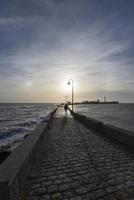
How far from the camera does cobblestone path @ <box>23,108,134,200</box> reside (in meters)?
3.84

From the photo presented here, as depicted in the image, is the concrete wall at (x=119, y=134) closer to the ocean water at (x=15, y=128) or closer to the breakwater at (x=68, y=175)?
the breakwater at (x=68, y=175)

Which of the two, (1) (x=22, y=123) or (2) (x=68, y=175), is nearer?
(2) (x=68, y=175)

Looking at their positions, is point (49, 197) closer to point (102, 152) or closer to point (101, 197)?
point (101, 197)

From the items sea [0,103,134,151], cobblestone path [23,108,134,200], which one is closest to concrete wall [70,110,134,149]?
cobblestone path [23,108,134,200]

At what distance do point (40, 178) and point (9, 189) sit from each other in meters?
1.64

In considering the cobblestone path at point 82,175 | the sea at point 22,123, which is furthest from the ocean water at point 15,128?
the cobblestone path at point 82,175

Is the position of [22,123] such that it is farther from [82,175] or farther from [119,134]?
[82,175]

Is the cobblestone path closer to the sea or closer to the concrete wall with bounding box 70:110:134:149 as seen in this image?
the concrete wall with bounding box 70:110:134:149

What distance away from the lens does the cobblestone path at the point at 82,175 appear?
3.84 metres

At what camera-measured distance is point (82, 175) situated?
188 inches

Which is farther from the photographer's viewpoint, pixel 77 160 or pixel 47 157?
pixel 47 157

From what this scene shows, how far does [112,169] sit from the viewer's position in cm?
514

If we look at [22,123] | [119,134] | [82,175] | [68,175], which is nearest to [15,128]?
[22,123]

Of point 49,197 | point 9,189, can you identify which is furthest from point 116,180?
point 9,189
